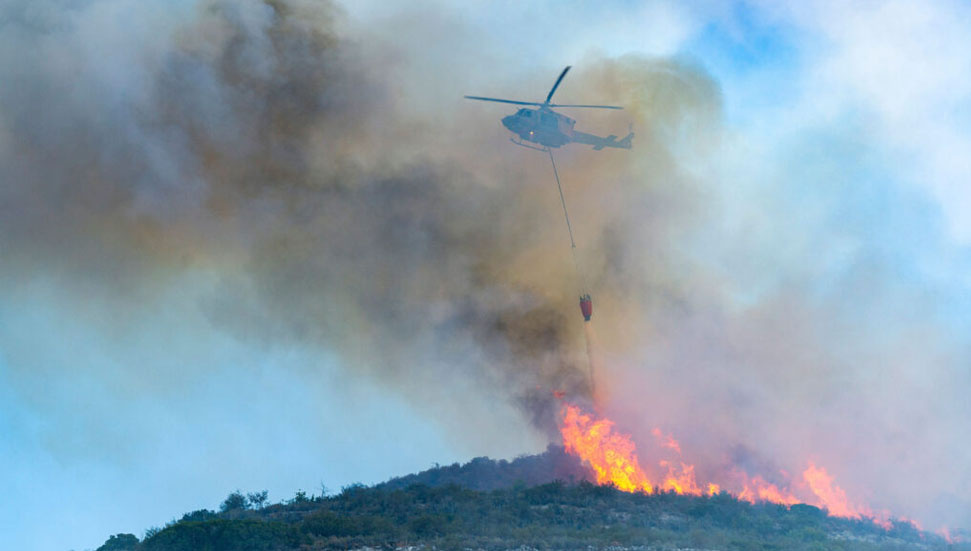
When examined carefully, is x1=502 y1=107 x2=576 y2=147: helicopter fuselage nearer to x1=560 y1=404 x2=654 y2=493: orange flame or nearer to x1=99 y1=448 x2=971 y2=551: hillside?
x1=560 y1=404 x2=654 y2=493: orange flame

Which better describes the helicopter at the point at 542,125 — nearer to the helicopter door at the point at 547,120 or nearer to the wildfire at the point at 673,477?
the helicopter door at the point at 547,120

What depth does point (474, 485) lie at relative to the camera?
2717 inches

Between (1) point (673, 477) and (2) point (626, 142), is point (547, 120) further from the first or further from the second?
(1) point (673, 477)

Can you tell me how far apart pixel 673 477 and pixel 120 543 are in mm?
39473

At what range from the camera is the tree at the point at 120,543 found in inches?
2049

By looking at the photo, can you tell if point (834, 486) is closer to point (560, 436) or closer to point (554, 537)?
point (560, 436)

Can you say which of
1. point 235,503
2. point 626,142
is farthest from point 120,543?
point 626,142

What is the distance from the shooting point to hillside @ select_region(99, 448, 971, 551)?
151 ft

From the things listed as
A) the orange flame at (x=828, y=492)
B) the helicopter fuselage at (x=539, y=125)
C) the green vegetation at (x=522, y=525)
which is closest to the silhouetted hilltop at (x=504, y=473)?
the green vegetation at (x=522, y=525)

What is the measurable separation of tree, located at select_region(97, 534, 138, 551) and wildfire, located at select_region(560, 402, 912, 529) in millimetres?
32623

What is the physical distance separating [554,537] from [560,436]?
25.4m

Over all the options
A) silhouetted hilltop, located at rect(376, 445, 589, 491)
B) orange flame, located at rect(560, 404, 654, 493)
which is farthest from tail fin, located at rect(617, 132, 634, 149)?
silhouetted hilltop, located at rect(376, 445, 589, 491)

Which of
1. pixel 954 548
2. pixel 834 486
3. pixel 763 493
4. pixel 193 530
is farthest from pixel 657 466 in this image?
pixel 193 530

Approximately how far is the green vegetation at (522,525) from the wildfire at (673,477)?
17.9ft
